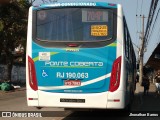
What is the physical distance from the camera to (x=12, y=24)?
34.2 metres

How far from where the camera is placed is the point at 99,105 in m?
10.0

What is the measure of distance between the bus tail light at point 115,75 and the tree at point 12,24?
23.3 metres

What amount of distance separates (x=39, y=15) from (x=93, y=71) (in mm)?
2141

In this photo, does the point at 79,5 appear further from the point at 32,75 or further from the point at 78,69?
the point at 32,75

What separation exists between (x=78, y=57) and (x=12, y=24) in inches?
976

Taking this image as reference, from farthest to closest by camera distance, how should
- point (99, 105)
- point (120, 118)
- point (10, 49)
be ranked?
point (10, 49), point (120, 118), point (99, 105)

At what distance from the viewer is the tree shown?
3328 centimetres

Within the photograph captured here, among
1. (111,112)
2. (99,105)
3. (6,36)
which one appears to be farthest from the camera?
(6,36)

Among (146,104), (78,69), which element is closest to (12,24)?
(146,104)

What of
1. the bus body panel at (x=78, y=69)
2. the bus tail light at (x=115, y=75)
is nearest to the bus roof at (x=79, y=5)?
the bus body panel at (x=78, y=69)

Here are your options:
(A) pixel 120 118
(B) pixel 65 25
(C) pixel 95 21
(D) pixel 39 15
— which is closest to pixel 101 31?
(C) pixel 95 21

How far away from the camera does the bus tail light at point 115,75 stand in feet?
33.2

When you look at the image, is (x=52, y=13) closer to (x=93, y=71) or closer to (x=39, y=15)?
(x=39, y=15)

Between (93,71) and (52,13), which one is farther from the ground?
(52,13)
